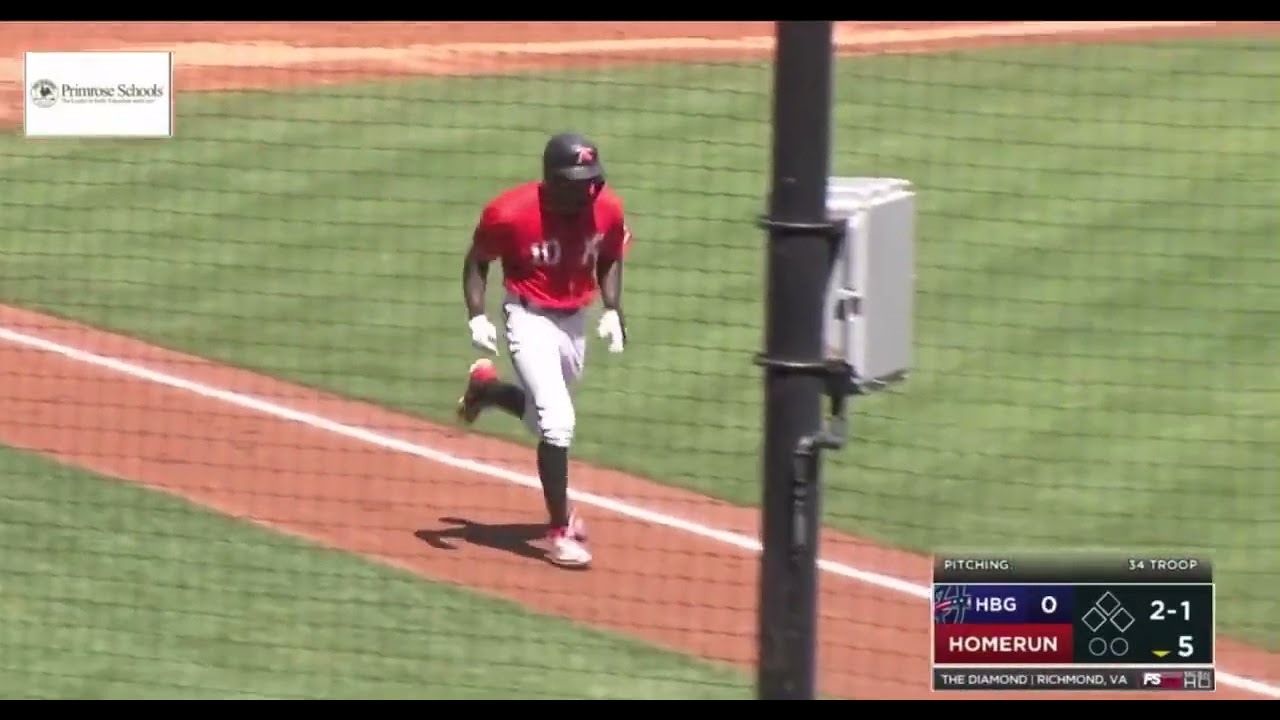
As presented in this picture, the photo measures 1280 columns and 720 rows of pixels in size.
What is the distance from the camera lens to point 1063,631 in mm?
6438

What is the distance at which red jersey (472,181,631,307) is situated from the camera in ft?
25.4

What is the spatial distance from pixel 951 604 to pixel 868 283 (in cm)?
262

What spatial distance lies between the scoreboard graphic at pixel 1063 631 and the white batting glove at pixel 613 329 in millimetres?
1702

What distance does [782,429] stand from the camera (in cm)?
416

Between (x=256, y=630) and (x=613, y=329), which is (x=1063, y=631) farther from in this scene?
(x=256, y=630)

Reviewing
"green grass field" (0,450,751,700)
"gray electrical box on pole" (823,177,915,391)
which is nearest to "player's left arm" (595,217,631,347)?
"green grass field" (0,450,751,700)

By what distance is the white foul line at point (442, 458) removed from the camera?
26.0 ft

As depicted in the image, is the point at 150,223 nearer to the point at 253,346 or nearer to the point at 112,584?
the point at 253,346

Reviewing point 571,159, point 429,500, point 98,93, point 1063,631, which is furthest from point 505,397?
point 98,93

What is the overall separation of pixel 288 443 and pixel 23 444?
1117 millimetres

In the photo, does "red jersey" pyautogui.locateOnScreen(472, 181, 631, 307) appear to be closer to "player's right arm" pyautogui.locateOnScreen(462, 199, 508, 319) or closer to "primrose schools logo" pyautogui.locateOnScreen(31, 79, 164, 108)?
"player's right arm" pyautogui.locateOnScreen(462, 199, 508, 319)

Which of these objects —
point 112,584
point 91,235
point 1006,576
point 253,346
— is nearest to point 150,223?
point 91,235

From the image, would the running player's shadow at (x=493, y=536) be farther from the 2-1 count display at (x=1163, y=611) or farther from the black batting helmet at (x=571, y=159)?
the 2-1 count display at (x=1163, y=611)

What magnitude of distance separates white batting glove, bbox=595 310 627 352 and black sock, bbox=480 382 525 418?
38 centimetres
